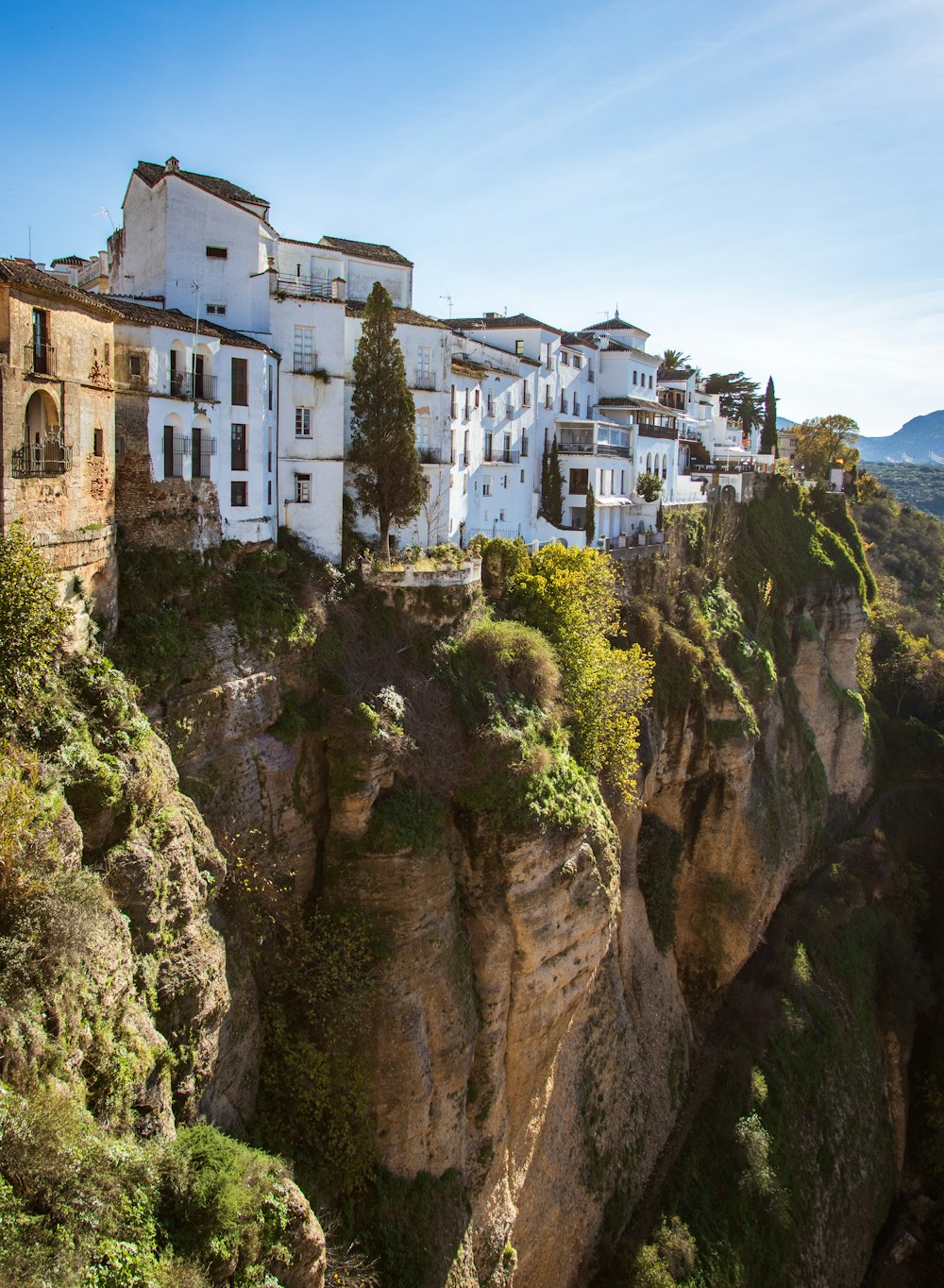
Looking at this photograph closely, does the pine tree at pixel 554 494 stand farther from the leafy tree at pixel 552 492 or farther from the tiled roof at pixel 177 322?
the tiled roof at pixel 177 322

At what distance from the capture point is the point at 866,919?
1689 inches

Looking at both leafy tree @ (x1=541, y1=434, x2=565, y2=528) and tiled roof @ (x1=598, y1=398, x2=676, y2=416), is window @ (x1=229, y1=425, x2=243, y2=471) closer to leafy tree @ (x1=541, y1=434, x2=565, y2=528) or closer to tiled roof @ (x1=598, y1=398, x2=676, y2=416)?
leafy tree @ (x1=541, y1=434, x2=565, y2=528)

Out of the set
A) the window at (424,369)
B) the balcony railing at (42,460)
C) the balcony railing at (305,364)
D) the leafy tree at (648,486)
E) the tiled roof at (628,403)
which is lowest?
the balcony railing at (42,460)

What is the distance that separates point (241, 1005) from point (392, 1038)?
345 centimetres

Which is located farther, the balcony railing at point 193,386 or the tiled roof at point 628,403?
the tiled roof at point 628,403

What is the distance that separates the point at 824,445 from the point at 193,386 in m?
56.3

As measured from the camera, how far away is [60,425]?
17.4 meters

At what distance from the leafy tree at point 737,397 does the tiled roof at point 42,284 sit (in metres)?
60.6

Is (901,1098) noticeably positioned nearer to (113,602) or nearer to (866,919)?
(866,919)

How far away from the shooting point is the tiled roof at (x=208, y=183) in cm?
2523

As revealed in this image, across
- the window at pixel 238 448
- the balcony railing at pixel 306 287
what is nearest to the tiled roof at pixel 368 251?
the balcony railing at pixel 306 287

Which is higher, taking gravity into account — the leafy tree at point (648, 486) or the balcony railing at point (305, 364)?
the balcony railing at point (305, 364)

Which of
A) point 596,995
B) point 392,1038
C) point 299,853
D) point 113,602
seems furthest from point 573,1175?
point 113,602

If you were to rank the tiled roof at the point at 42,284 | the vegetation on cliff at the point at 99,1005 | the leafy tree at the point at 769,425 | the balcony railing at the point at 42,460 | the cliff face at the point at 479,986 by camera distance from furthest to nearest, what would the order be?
the leafy tree at the point at 769,425 → the cliff face at the point at 479,986 → the balcony railing at the point at 42,460 → the tiled roof at the point at 42,284 → the vegetation on cliff at the point at 99,1005
